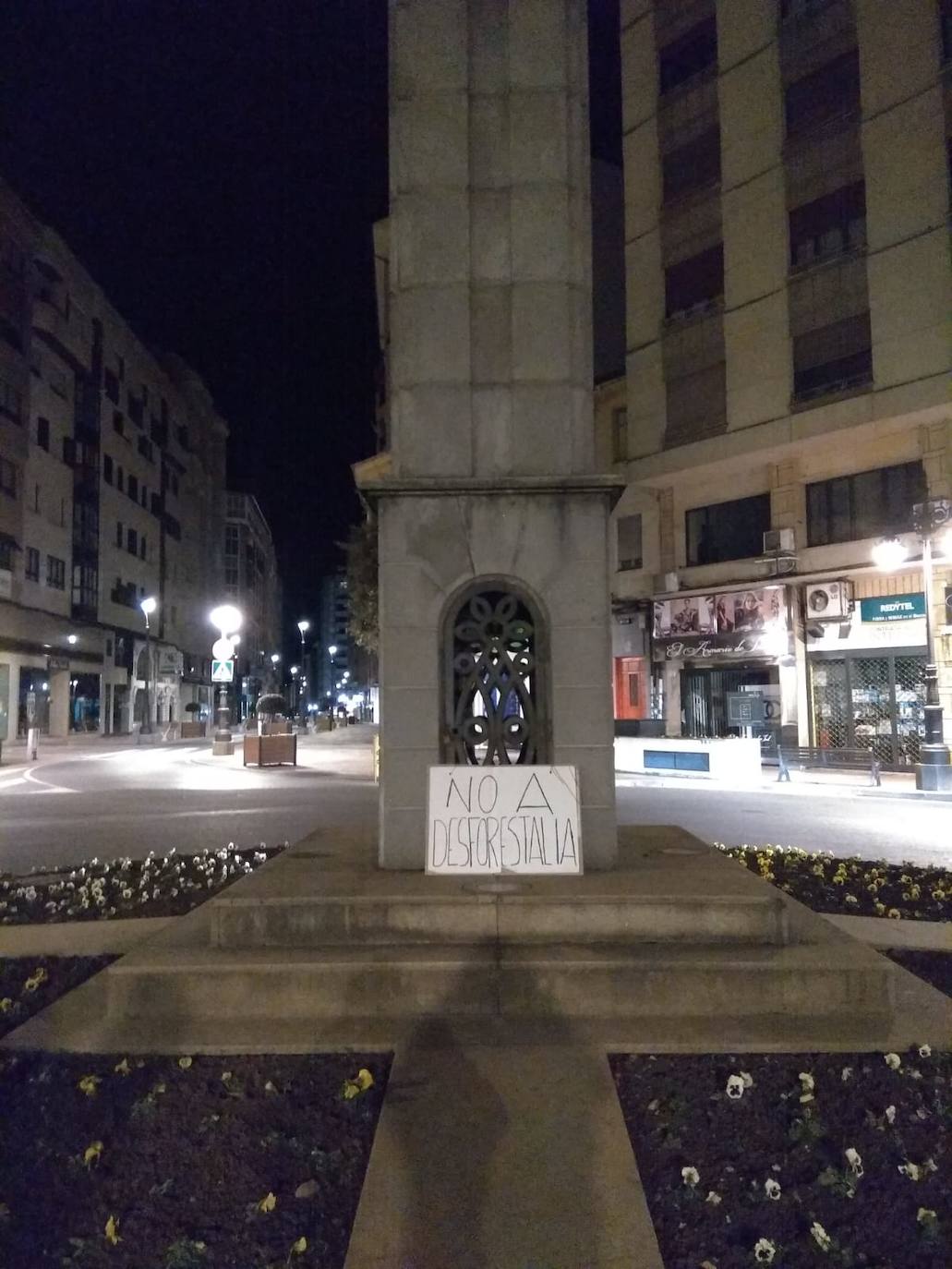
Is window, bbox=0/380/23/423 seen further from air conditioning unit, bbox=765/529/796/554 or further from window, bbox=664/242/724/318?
air conditioning unit, bbox=765/529/796/554

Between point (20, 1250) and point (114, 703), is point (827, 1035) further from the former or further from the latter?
point (114, 703)

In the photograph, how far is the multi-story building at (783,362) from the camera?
22641 mm

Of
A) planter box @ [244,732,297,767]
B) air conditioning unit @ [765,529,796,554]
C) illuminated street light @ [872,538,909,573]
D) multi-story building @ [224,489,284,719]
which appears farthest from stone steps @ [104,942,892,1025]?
multi-story building @ [224,489,284,719]

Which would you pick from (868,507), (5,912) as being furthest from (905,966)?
(868,507)

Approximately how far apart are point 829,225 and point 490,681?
77.0 ft

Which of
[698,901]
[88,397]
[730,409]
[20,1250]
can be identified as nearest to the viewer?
[20,1250]

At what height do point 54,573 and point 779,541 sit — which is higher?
point 54,573

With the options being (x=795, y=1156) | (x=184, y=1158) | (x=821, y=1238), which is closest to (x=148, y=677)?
(x=184, y=1158)

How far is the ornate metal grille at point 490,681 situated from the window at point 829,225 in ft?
72.7

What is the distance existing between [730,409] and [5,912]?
23.8 meters

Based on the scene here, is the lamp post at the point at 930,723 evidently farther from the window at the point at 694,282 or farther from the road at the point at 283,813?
the window at the point at 694,282

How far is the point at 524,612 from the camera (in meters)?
6.75

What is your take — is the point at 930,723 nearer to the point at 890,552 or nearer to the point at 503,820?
the point at 890,552

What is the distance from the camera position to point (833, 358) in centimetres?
2412
